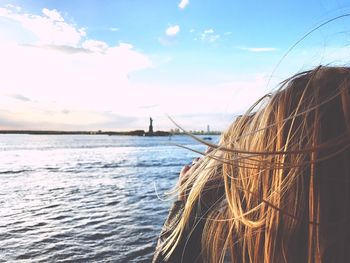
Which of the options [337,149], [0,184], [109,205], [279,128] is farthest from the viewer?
[0,184]

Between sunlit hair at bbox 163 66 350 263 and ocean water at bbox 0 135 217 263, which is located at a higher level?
sunlit hair at bbox 163 66 350 263

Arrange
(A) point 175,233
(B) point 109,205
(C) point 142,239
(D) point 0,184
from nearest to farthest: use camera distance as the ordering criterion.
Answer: (A) point 175,233, (C) point 142,239, (B) point 109,205, (D) point 0,184

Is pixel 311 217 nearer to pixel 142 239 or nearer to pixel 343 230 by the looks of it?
pixel 343 230

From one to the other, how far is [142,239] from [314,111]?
296 inches

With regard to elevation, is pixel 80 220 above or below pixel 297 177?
below

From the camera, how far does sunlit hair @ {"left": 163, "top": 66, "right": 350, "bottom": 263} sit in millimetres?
930

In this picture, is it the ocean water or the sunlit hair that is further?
the ocean water

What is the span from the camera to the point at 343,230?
928mm

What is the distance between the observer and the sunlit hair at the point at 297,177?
930mm

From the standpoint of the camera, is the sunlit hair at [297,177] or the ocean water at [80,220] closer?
the sunlit hair at [297,177]

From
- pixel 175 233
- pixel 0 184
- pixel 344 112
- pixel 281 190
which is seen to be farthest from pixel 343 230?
pixel 0 184

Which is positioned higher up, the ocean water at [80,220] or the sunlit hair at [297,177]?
the sunlit hair at [297,177]

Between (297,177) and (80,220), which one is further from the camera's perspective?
(80,220)

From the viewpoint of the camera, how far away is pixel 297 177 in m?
0.97
